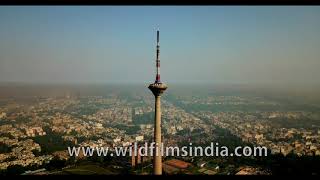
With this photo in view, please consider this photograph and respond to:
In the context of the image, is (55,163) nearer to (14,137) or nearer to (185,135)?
(14,137)

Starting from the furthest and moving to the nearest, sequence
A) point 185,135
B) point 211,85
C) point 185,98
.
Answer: point 211,85
point 185,98
point 185,135

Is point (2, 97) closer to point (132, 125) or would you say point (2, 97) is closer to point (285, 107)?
point (132, 125)

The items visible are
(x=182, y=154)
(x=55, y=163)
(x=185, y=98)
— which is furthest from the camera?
(x=185, y=98)

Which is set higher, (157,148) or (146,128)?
(157,148)

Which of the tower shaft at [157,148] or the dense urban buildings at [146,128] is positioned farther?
the dense urban buildings at [146,128]

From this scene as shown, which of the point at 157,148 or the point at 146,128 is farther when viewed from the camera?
the point at 146,128

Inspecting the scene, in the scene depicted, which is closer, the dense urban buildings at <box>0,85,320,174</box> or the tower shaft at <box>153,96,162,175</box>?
the tower shaft at <box>153,96,162,175</box>

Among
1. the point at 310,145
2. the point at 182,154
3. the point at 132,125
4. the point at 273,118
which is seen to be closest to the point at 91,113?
the point at 132,125

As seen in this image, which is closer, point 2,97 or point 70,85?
point 2,97

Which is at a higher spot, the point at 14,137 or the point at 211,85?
the point at 211,85
